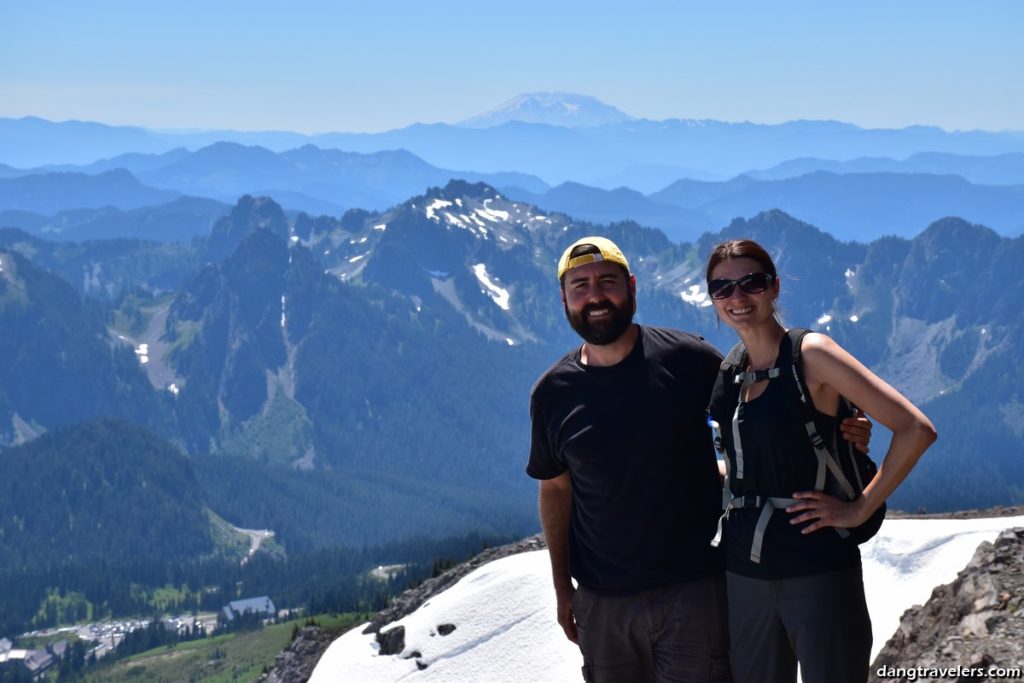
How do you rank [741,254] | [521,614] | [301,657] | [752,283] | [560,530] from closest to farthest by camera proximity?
[752,283] < [741,254] < [560,530] < [521,614] < [301,657]

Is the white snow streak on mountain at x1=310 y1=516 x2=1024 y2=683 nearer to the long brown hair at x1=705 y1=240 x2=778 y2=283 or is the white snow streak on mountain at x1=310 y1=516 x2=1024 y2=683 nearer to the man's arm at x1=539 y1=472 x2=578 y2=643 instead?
the man's arm at x1=539 y1=472 x2=578 y2=643

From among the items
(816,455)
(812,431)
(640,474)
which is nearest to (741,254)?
(812,431)

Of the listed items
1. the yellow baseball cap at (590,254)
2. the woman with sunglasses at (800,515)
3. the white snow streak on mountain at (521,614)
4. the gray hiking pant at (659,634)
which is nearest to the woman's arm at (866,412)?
the woman with sunglasses at (800,515)

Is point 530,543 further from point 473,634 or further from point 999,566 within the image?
point 999,566

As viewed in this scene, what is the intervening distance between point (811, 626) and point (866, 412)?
225 centimetres

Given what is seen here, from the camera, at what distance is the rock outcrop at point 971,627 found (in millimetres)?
14786

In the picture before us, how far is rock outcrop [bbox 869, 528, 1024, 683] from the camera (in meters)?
14.8

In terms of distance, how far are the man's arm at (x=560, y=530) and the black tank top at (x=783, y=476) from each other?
9.18 feet

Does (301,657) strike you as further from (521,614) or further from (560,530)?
(560,530)

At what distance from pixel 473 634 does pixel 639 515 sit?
26.3 meters

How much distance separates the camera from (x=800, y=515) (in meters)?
10.5

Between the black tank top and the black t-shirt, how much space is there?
1016 mm

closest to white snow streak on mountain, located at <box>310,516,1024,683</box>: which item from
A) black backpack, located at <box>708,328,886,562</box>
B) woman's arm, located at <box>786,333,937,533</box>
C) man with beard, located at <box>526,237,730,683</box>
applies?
man with beard, located at <box>526,237,730,683</box>

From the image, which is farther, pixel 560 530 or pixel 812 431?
pixel 560 530
